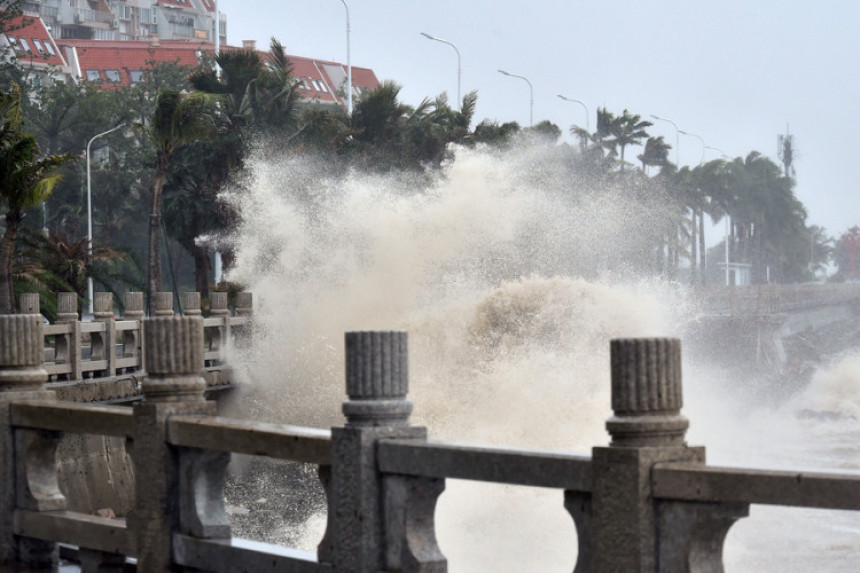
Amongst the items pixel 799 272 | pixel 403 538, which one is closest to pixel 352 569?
pixel 403 538

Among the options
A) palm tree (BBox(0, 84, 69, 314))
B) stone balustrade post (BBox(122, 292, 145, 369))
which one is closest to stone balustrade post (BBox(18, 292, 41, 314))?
stone balustrade post (BBox(122, 292, 145, 369))

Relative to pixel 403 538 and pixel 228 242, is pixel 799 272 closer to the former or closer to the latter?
pixel 228 242

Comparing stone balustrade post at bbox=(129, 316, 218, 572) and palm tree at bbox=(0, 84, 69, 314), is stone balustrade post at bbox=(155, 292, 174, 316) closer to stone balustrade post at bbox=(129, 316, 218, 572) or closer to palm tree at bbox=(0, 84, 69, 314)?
palm tree at bbox=(0, 84, 69, 314)

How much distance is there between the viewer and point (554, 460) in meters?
4.59

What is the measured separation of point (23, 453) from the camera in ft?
25.0

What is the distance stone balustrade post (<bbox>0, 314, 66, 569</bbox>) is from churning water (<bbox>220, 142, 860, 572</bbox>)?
11918 mm

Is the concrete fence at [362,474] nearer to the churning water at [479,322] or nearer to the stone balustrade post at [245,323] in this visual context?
the churning water at [479,322]

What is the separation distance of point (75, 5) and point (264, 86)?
299ft

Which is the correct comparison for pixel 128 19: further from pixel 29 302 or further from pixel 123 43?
pixel 29 302

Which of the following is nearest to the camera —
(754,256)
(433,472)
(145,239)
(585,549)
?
(585,549)

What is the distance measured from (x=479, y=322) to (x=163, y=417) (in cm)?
2499

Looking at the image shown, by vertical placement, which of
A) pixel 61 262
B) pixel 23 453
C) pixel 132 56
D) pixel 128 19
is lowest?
pixel 23 453

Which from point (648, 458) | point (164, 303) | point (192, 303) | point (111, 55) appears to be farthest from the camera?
point (111, 55)

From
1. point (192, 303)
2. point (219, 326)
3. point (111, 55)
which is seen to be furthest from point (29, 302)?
point (111, 55)
